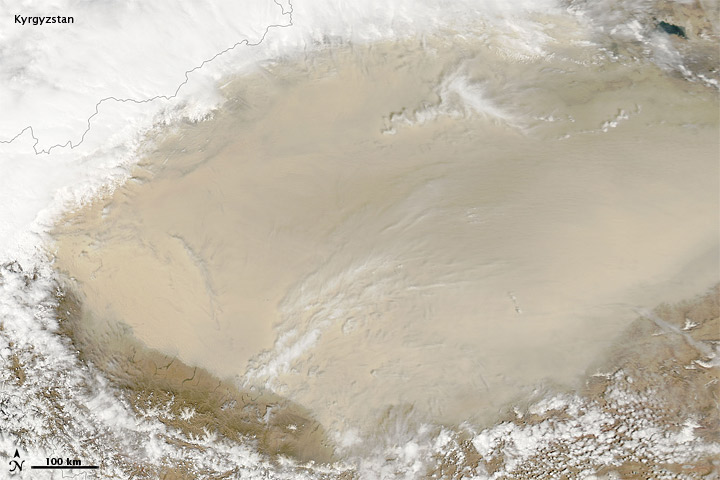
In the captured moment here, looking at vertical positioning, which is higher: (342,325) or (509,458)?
(342,325)

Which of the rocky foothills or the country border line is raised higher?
the rocky foothills

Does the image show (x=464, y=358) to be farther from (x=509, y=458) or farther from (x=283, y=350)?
(x=283, y=350)

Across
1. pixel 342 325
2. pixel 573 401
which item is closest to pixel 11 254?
pixel 342 325

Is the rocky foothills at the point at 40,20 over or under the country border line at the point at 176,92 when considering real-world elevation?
over

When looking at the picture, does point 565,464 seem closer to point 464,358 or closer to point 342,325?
point 464,358

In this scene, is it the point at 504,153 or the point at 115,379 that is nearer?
the point at 504,153

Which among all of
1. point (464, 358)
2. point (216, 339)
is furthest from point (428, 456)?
point (216, 339)

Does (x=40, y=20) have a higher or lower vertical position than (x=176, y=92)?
higher

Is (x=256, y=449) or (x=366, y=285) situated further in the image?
(x=256, y=449)

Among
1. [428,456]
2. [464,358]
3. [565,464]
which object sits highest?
[464,358]
